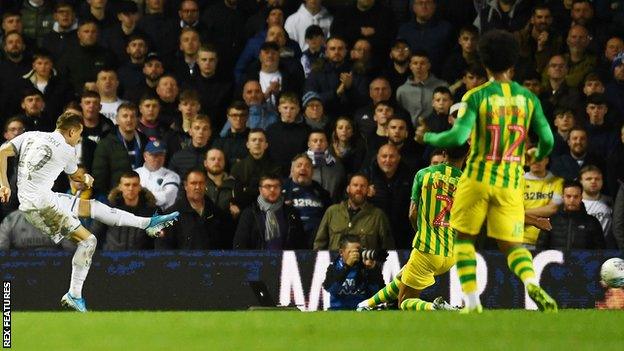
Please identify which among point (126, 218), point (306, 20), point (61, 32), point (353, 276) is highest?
point (306, 20)

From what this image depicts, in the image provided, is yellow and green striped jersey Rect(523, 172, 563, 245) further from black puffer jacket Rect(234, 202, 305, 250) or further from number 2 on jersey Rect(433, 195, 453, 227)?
number 2 on jersey Rect(433, 195, 453, 227)

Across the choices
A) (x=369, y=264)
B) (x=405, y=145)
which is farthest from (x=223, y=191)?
(x=369, y=264)

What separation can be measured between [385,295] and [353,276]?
4.51ft

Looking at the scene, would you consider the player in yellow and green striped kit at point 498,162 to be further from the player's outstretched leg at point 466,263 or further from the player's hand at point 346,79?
the player's hand at point 346,79

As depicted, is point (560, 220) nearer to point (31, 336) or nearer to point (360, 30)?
point (360, 30)

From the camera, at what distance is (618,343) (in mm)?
10141

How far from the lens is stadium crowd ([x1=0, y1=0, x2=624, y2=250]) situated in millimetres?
17266

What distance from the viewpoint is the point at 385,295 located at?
14531 mm

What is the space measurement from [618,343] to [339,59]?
32.0 ft

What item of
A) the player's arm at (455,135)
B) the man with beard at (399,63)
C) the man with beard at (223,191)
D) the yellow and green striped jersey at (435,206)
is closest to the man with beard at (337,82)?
the man with beard at (399,63)

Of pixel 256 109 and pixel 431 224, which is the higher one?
pixel 256 109

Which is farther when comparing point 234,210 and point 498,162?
point 234,210

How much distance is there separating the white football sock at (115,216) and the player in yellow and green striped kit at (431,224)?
262 cm

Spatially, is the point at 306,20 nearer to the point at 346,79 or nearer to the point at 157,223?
the point at 346,79
